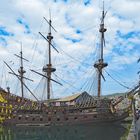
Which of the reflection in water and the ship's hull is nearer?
the reflection in water

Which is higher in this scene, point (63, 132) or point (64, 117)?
point (64, 117)

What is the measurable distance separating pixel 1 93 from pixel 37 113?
6.64 m

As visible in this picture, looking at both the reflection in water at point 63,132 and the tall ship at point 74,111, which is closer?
the reflection in water at point 63,132

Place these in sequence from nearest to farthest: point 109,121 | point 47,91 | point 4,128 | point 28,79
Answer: point 109,121 → point 4,128 → point 47,91 → point 28,79

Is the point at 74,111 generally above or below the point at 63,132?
above

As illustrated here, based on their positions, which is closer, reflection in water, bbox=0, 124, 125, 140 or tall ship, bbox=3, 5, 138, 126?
reflection in water, bbox=0, 124, 125, 140

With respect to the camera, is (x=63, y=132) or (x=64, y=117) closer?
(x=63, y=132)

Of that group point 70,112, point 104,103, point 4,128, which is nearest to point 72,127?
point 70,112

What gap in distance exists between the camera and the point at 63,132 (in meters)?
49.0

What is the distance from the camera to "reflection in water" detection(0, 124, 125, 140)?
145 ft

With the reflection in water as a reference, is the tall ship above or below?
above

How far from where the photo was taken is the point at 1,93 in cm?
5472

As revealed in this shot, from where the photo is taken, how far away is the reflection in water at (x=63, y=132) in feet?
145

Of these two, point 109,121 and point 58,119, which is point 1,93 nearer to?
point 58,119
